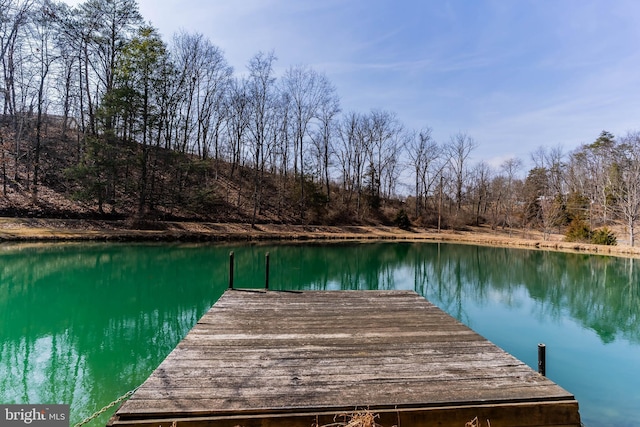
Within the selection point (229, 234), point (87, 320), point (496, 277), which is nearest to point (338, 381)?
point (87, 320)

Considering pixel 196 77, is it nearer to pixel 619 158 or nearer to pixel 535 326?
pixel 535 326

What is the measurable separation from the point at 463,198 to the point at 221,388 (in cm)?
4345

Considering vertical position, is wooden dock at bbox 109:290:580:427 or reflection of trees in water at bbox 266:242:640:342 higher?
wooden dock at bbox 109:290:580:427

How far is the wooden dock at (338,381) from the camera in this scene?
8.14 ft

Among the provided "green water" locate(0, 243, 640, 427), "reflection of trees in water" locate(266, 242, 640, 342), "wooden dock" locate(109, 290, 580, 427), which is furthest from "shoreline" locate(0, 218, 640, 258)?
"wooden dock" locate(109, 290, 580, 427)

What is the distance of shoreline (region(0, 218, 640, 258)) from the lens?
18266mm

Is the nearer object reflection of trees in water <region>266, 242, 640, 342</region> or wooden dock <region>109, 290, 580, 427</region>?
wooden dock <region>109, 290, 580, 427</region>

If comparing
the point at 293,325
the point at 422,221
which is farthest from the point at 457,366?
the point at 422,221

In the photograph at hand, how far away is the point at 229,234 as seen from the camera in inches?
940

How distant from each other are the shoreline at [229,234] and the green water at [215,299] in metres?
2.08

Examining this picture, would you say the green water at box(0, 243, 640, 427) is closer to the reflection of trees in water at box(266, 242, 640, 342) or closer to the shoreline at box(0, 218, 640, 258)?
the reflection of trees in water at box(266, 242, 640, 342)

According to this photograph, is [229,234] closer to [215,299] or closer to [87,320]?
[215,299]

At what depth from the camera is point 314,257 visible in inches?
737

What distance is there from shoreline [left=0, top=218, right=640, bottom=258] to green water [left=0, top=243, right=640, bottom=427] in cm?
208
